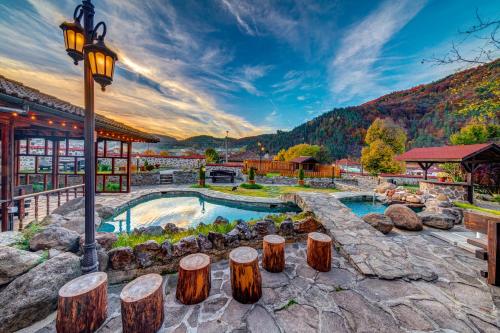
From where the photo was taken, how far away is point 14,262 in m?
2.04

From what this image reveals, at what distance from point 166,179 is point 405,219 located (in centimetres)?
1391

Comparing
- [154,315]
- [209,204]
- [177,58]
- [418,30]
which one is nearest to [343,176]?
[418,30]

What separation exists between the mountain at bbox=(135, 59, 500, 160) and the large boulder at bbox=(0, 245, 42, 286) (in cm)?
3243

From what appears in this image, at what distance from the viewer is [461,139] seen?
12.1 meters

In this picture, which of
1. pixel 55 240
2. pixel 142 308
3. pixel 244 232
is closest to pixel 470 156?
pixel 244 232

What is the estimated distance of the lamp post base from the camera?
2252 mm

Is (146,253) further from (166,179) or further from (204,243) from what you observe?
(166,179)

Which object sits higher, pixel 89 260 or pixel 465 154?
pixel 465 154

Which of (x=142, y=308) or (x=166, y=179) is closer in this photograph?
(x=142, y=308)

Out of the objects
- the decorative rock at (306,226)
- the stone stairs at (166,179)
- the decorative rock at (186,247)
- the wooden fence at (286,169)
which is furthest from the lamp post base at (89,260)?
the wooden fence at (286,169)

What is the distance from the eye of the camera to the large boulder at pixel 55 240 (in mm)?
2504

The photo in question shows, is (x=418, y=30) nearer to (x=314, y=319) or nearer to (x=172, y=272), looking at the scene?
(x=314, y=319)

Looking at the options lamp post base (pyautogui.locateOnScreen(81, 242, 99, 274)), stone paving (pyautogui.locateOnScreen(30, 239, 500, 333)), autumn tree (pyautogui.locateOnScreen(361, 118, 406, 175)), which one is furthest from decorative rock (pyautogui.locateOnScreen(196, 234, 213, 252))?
autumn tree (pyautogui.locateOnScreen(361, 118, 406, 175))

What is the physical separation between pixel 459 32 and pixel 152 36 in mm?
9033
